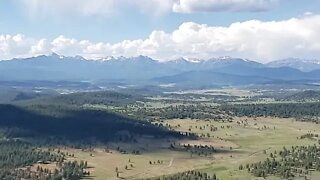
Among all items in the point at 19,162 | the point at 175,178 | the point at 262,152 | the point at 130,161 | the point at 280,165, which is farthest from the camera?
the point at 262,152

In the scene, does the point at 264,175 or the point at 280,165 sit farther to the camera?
the point at 280,165

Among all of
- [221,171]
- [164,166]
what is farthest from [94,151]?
[221,171]

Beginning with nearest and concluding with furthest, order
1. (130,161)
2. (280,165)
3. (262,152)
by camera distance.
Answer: (280,165)
(130,161)
(262,152)

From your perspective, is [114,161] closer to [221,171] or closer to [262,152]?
[221,171]

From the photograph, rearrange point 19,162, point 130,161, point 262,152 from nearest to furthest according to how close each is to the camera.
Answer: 1. point 19,162
2. point 130,161
3. point 262,152

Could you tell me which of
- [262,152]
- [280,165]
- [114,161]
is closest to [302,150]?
[262,152]

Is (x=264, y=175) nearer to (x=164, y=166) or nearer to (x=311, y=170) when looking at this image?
(x=311, y=170)

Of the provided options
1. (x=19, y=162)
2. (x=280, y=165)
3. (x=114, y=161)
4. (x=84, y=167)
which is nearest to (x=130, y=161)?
(x=114, y=161)

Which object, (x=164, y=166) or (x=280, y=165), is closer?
(x=280, y=165)
